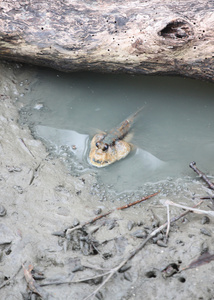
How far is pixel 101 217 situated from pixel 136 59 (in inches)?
92.6

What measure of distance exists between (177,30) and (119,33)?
0.81 meters

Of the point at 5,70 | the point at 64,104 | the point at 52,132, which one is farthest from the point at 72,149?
the point at 5,70

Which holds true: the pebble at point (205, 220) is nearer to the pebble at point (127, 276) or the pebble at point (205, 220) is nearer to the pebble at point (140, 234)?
the pebble at point (140, 234)

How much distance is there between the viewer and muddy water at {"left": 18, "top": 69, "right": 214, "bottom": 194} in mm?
4059

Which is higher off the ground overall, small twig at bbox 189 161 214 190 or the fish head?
small twig at bbox 189 161 214 190

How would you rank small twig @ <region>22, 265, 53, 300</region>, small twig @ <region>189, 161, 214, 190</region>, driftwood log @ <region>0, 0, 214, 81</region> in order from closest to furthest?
small twig @ <region>22, 265, 53, 300</region> < small twig @ <region>189, 161, 214, 190</region> < driftwood log @ <region>0, 0, 214, 81</region>

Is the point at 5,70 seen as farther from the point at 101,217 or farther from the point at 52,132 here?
the point at 101,217

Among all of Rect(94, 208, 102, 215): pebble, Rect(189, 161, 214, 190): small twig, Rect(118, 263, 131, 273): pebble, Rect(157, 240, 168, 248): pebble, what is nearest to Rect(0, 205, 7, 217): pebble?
Rect(94, 208, 102, 215): pebble

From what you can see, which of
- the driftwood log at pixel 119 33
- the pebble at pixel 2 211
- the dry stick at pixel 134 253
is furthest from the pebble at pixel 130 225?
the driftwood log at pixel 119 33

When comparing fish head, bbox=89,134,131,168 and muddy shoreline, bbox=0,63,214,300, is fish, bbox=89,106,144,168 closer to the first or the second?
fish head, bbox=89,134,131,168

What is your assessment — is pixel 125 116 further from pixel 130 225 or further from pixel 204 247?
pixel 204 247

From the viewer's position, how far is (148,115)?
15.8 ft

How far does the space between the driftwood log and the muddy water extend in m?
0.72

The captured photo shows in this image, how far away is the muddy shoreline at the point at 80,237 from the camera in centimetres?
246
